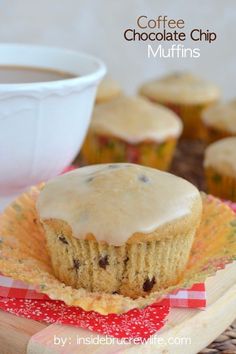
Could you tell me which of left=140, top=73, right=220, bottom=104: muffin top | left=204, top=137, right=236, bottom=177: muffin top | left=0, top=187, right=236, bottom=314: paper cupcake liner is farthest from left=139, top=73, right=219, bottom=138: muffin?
left=0, top=187, right=236, bottom=314: paper cupcake liner

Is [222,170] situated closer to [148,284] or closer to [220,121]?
[220,121]

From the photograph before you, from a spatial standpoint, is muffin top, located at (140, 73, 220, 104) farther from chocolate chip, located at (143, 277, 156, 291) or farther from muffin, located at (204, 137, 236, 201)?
chocolate chip, located at (143, 277, 156, 291)

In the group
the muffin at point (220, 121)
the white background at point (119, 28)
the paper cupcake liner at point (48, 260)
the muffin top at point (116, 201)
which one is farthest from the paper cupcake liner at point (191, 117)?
the muffin top at point (116, 201)

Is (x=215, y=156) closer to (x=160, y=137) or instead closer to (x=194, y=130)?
(x=160, y=137)

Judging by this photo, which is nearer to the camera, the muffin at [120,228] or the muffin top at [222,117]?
the muffin at [120,228]

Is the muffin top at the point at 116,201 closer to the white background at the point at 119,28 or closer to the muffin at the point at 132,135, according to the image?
the muffin at the point at 132,135

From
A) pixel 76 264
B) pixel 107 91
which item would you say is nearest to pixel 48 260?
pixel 76 264

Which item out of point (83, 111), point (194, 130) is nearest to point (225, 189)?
point (83, 111)
